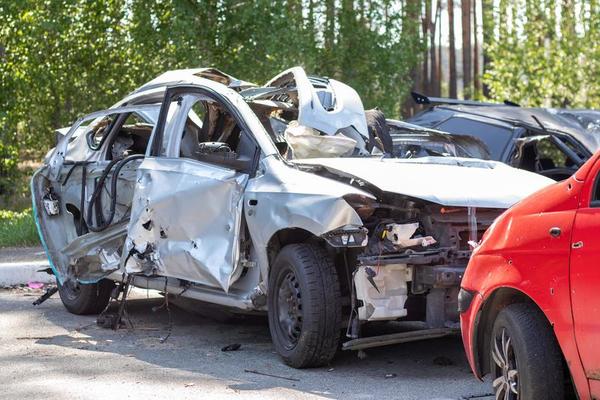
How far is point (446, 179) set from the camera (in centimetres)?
798

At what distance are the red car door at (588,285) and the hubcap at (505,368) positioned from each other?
1.87 feet

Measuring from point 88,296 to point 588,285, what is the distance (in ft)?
20.2

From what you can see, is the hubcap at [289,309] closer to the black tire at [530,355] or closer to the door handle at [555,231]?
the black tire at [530,355]

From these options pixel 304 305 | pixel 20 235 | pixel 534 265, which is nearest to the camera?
pixel 534 265

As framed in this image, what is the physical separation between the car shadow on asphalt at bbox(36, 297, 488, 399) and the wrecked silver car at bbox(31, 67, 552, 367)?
255mm

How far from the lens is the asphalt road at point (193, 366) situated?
7.38 m

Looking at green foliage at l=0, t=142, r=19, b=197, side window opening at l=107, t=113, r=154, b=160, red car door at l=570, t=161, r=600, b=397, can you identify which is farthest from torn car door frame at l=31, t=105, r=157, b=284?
green foliage at l=0, t=142, r=19, b=197

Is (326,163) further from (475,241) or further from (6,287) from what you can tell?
(6,287)

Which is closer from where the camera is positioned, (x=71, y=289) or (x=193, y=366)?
(x=193, y=366)

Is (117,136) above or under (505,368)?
above

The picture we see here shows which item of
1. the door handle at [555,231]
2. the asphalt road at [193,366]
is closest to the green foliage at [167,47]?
the asphalt road at [193,366]

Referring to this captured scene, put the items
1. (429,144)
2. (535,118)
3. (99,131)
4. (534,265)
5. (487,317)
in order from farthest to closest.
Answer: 1. (535,118)
2. (99,131)
3. (429,144)
4. (487,317)
5. (534,265)

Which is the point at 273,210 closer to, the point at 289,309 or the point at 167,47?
the point at 289,309

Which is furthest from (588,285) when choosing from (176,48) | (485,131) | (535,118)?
(176,48)
